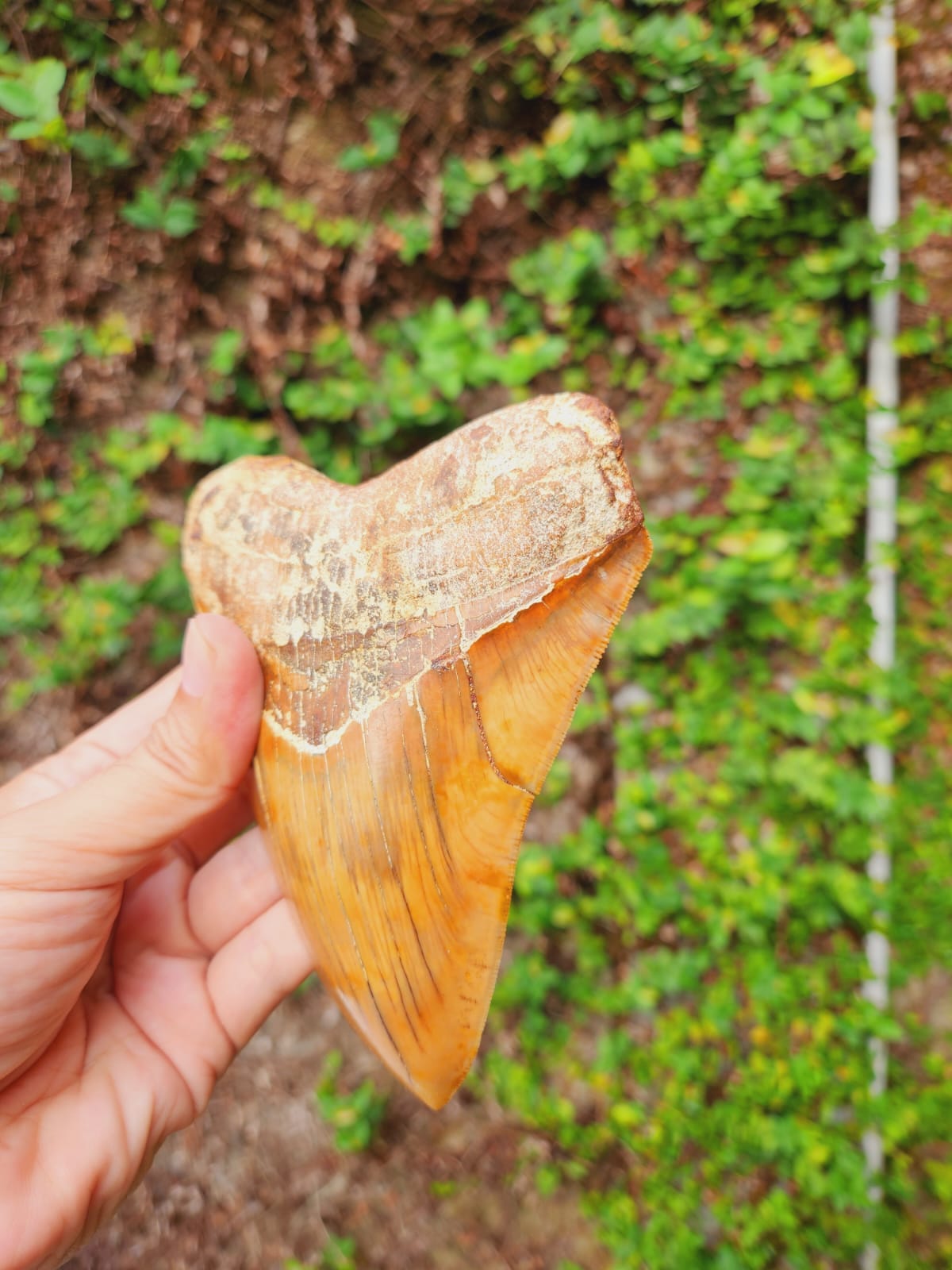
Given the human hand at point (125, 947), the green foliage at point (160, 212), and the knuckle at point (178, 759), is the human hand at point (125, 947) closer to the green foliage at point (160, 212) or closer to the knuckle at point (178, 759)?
the knuckle at point (178, 759)

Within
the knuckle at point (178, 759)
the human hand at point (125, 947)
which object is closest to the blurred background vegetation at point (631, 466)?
the human hand at point (125, 947)

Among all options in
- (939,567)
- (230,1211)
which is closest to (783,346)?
(939,567)

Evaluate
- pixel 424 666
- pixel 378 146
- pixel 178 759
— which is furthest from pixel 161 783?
pixel 378 146

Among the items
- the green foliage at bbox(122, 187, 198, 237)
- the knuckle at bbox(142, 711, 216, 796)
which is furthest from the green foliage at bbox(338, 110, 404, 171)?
the knuckle at bbox(142, 711, 216, 796)

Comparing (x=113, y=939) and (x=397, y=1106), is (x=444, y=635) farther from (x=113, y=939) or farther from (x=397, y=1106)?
(x=397, y=1106)

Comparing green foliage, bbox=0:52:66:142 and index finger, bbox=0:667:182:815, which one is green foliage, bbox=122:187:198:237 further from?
index finger, bbox=0:667:182:815

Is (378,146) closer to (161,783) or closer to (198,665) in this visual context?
(198,665)
